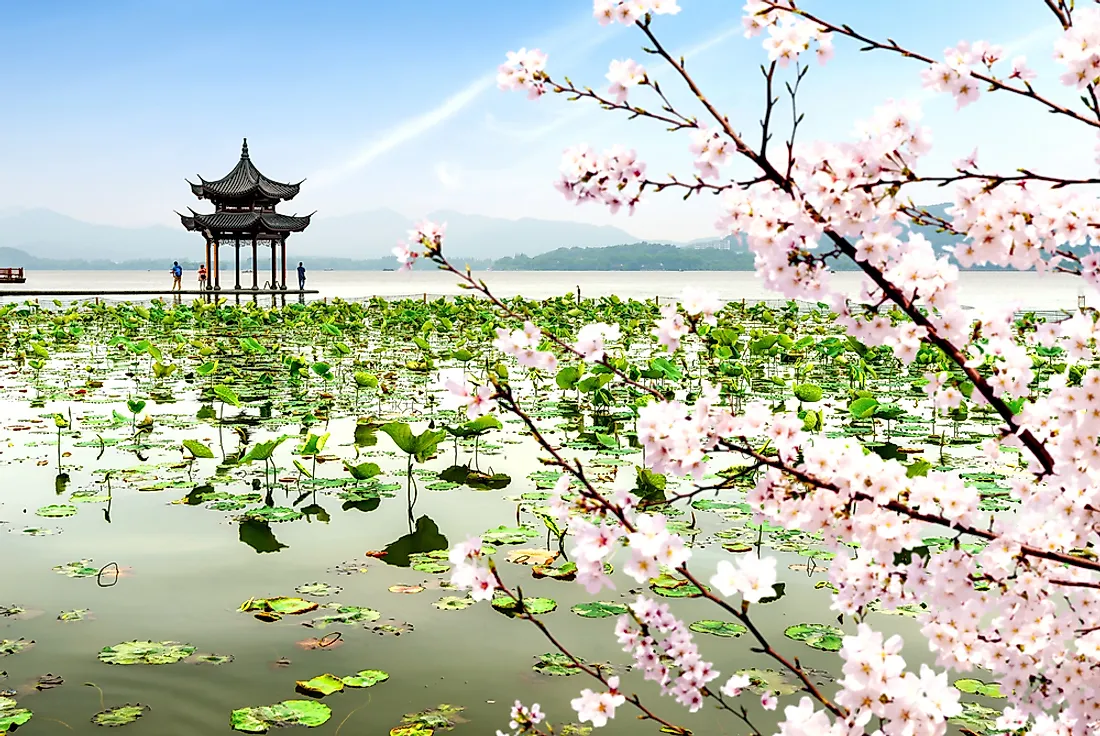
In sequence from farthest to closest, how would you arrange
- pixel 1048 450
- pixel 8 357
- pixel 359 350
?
pixel 359 350 < pixel 8 357 < pixel 1048 450

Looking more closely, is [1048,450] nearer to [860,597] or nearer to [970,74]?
[860,597]

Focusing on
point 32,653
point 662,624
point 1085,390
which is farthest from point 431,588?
point 1085,390

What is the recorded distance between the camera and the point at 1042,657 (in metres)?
1.86

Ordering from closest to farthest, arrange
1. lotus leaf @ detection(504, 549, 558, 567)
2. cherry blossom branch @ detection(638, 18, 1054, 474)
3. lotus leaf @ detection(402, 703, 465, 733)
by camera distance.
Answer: cherry blossom branch @ detection(638, 18, 1054, 474) < lotus leaf @ detection(402, 703, 465, 733) < lotus leaf @ detection(504, 549, 558, 567)

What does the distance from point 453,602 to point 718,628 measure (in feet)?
3.21

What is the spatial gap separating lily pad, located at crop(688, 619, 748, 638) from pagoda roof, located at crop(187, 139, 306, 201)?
2886cm

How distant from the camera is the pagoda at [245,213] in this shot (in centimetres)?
3005

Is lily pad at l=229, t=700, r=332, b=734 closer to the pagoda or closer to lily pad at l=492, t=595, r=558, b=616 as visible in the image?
lily pad at l=492, t=595, r=558, b=616

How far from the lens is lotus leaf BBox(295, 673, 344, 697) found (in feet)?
9.11

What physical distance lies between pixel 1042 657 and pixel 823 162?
1.06 meters

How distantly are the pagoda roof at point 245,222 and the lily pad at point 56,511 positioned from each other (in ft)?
87.0

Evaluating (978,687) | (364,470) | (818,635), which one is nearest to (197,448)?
(364,470)

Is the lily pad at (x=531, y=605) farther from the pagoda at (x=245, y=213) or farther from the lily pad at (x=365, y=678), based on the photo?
the pagoda at (x=245, y=213)

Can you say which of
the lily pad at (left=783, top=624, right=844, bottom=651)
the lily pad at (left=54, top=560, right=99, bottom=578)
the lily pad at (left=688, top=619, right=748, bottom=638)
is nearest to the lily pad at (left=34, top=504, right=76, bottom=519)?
the lily pad at (left=54, top=560, right=99, bottom=578)
